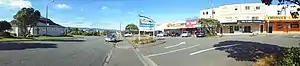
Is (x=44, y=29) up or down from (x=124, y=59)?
up

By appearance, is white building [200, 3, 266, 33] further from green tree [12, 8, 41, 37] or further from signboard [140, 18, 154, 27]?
green tree [12, 8, 41, 37]

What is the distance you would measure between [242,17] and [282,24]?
8316 millimetres

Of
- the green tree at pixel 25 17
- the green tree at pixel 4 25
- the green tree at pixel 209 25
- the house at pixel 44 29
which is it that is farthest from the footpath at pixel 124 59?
the house at pixel 44 29

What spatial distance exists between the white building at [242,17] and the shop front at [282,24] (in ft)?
5.57

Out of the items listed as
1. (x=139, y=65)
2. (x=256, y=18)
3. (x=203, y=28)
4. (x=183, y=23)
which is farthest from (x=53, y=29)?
(x=139, y=65)

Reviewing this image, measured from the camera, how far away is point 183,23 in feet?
289

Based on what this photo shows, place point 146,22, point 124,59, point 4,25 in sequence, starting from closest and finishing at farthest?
1. point 124,59
2. point 146,22
3. point 4,25

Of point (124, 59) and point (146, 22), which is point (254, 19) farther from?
point (124, 59)

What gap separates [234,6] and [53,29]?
4867cm

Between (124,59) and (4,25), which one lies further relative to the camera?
(4,25)

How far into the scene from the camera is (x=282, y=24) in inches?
2564

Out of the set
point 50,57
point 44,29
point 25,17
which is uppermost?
point 25,17

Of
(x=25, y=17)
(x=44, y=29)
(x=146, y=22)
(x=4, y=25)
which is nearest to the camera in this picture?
(x=146, y=22)

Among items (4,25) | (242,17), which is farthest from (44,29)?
(242,17)
